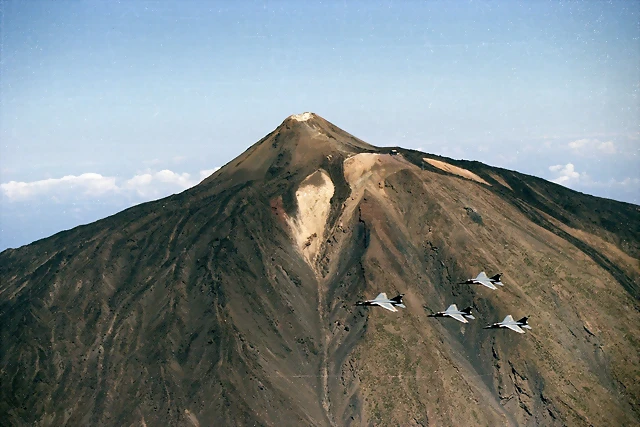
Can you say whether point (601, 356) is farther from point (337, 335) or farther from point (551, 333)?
point (337, 335)

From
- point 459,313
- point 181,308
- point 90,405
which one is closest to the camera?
point 459,313

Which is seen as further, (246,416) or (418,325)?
(418,325)

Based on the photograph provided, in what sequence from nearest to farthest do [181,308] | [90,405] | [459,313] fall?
[459,313]
[90,405]
[181,308]

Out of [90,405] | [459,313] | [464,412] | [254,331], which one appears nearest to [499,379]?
[464,412]

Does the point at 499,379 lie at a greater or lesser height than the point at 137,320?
lesser

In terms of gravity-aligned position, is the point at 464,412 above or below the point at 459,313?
below

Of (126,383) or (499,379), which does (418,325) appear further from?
(126,383)

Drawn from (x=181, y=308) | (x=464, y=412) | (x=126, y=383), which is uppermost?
(x=181, y=308)

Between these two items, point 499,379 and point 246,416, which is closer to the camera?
point 246,416

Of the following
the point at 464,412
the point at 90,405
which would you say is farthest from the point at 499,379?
the point at 90,405
